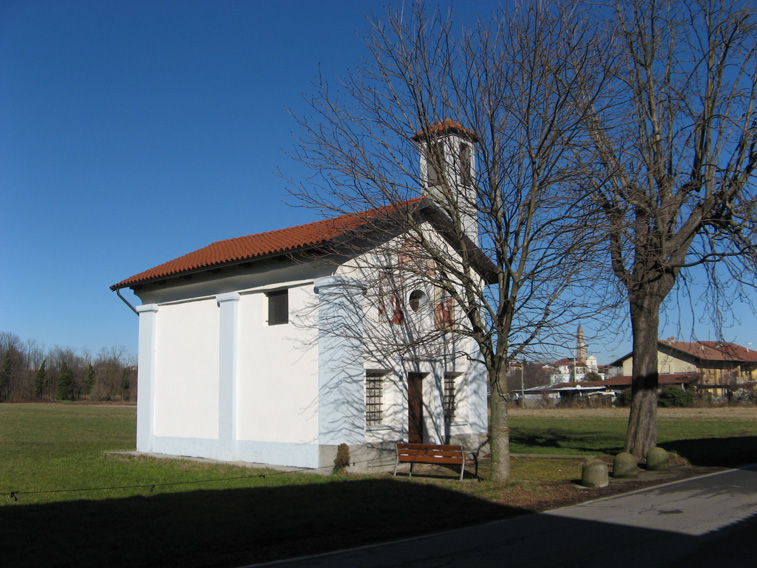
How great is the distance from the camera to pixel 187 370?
1816 centimetres

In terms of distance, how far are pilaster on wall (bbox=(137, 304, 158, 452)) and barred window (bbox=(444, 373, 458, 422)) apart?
28.6ft

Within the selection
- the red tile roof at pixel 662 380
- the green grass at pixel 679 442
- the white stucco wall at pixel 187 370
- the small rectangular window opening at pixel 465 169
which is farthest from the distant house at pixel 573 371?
the small rectangular window opening at pixel 465 169

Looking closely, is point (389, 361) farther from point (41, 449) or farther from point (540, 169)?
point (41, 449)

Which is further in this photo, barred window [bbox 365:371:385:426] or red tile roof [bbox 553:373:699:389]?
red tile roof [bbox 553:373:699:389]

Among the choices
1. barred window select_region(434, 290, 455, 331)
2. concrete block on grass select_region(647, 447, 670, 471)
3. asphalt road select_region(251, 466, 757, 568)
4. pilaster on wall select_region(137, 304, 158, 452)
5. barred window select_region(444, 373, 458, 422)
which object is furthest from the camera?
pilaster on wall select_region(137, 304, 158, 452)

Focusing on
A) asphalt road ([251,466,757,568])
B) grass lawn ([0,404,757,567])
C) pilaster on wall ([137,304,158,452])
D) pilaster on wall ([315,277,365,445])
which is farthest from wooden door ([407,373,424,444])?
pilaster on wall ([137,304,158,452])

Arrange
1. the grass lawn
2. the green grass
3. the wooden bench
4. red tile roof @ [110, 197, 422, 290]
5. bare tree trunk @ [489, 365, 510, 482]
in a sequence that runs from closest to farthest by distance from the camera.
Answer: the grass lawn → bare tree trunk @ [489, 365, 510, 482] → the wooden bench → red tile roof @ [110, 197, 422, 290] → the green grass

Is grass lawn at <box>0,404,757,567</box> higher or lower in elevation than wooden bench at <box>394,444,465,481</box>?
lower

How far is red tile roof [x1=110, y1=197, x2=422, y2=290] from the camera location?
14102 mm

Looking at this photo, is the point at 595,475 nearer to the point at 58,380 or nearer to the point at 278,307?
the point at 278,307

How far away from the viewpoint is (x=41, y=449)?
21641 millimetres

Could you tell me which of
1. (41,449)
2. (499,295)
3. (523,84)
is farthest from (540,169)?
(41,449)

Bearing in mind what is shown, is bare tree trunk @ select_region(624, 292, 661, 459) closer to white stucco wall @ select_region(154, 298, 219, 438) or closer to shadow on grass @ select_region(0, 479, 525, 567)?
shadow on grass @ select_region(0, 479, 525, 567)

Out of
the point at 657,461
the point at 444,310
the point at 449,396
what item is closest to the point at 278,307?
the point at 444,310
